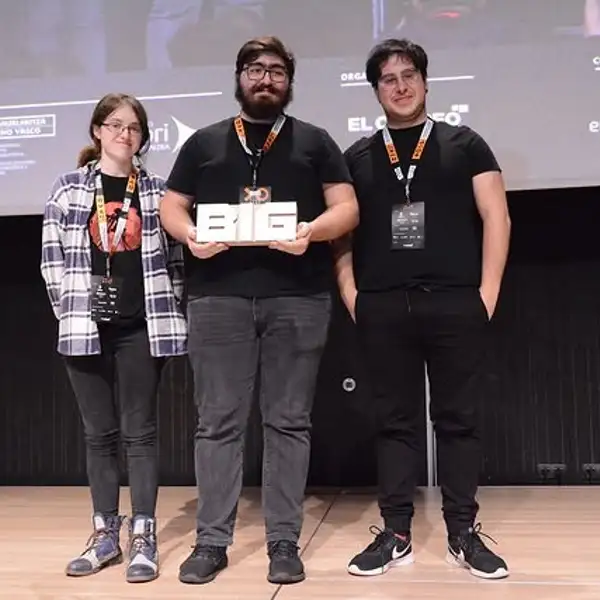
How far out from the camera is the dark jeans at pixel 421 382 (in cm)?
176

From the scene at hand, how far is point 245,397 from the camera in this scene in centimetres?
177

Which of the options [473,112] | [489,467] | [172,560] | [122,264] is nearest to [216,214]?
[122,264]

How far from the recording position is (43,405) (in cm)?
305

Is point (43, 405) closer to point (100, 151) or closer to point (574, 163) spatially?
point (100, 151)

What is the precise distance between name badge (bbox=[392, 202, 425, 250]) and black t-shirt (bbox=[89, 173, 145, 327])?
0.60 metres

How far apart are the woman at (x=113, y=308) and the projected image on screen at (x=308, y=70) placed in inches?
30.2

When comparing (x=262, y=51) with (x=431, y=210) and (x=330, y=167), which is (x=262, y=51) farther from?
(x=431, y=210)

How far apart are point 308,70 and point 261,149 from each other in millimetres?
892

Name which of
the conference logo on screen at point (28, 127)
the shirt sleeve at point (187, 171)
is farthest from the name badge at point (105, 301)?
the conference logo on screen at point (28, 127)

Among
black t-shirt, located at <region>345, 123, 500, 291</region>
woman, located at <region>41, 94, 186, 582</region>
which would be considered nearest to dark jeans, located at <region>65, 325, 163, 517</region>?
woman, located at <region>41, 94, 186, 582</region>

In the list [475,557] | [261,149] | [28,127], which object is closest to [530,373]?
[475,557]

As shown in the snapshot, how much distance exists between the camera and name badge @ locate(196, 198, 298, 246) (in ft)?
5.40

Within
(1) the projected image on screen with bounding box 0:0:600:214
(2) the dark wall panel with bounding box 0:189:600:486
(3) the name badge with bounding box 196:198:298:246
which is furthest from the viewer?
(2) the dark wall panel with bounding box 0:189:600:486

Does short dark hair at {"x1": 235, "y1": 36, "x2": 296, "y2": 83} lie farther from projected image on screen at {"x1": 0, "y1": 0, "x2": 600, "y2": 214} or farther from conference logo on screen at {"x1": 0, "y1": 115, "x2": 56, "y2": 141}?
conference logo on screen at {"x1": 0, "y1": 115, "x2": 56, "y2": 141}
